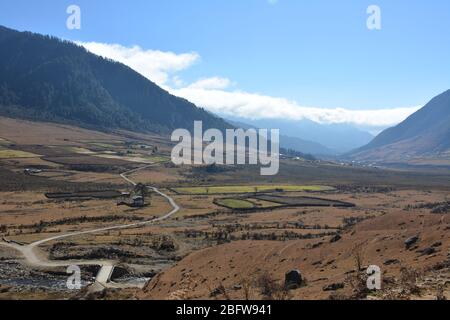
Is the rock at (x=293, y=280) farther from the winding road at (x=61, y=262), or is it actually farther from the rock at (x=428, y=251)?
the winding road at (x=61, y=262)

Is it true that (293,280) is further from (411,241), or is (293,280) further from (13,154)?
(13,154)

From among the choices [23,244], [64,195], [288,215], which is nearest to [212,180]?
[64,195]

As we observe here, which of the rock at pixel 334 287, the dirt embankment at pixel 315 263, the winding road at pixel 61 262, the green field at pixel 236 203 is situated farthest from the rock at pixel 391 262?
the green field at pixel 236 203

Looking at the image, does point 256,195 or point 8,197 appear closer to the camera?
point 8,197

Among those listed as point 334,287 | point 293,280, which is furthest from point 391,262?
point 334,287
